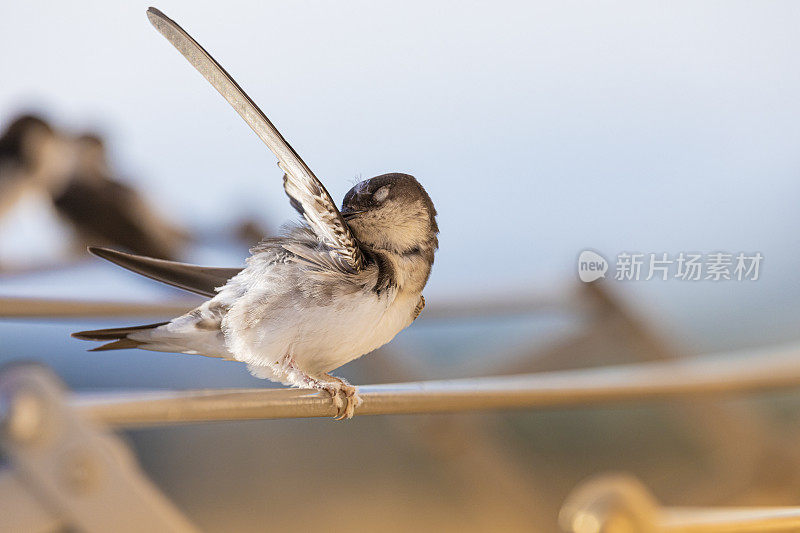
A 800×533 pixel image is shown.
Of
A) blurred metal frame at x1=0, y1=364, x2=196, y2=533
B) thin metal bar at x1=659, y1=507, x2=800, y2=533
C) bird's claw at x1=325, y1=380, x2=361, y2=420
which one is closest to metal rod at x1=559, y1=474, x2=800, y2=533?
thin metal bar at x1=659, y1=507, x2=800, y2=533

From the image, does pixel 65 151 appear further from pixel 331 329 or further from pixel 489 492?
pixel 489 492

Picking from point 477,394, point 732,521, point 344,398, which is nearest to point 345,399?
point 344,398

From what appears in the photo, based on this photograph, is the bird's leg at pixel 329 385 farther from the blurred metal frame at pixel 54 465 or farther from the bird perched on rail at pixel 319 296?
the blurred metal frame at pixel 54 465

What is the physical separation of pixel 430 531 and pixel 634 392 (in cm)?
122

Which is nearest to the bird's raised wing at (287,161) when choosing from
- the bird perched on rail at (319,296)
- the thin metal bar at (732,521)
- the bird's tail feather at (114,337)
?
the bird perched on rail at (319,296)

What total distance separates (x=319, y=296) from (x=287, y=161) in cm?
14

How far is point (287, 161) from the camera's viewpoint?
0.36 metres

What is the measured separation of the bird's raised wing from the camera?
0.31 m

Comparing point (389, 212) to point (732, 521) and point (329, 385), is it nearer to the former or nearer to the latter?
point (329, 385)

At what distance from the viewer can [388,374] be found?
3.99 ft

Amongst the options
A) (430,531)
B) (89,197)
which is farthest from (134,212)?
(430,531)

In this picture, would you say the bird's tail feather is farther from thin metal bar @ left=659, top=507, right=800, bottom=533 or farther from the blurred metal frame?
thin metal bar @ left=659, top=507, right=800, bottom=533

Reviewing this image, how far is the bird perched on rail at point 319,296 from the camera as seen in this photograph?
47cm

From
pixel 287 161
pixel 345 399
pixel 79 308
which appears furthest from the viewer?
pixel 79 308
